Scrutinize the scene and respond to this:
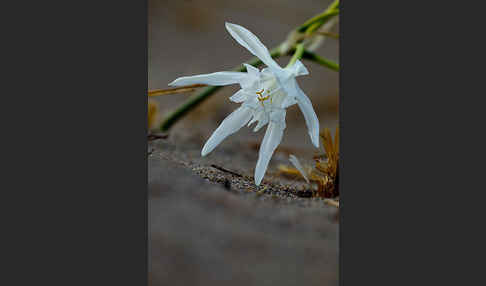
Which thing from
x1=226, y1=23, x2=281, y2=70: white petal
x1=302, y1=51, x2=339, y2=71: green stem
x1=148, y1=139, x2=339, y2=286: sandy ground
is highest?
x1=302, y1=51, x2=339, y2=71: green stem

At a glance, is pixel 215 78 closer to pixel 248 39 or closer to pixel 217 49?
pixel 248 39

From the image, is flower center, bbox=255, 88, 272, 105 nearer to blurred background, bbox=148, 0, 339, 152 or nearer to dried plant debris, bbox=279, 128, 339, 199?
dried plant debris, bbox=279, 128, 339, 199

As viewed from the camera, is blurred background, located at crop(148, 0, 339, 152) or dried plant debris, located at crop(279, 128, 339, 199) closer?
dried plant debris, located at crop(279, 128, 339, 199)

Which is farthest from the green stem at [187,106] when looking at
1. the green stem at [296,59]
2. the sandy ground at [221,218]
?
the sandy ground at [221,218]

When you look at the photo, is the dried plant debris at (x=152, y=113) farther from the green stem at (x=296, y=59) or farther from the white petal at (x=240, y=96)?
the white petal at (x=240, y=96)

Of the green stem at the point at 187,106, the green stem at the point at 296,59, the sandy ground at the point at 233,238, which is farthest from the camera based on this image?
the green stem at the point at 187,106

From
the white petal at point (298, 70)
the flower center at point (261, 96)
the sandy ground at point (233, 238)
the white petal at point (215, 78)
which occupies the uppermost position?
the white petal at point (298, 70)

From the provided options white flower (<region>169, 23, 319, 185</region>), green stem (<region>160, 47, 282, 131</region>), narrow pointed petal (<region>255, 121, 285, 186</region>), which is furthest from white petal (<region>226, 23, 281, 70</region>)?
green stem (<region>160, 47, 282, 131</region>)

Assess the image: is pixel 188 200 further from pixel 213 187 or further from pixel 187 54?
pixel 187 54
